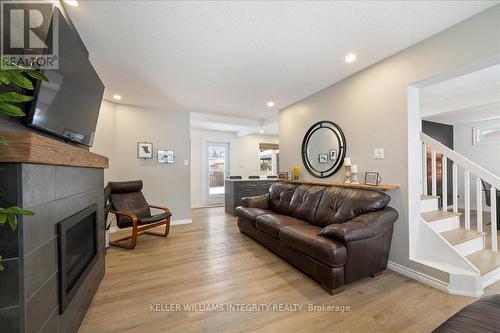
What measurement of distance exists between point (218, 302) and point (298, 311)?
2.25ft

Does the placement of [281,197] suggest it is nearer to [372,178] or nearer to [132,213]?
[372,178]

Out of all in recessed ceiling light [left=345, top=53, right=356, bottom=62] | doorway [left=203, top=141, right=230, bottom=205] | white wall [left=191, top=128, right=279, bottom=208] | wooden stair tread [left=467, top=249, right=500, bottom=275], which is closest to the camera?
wooden stair tread [left=467, top=249, right=500, bottom=275]

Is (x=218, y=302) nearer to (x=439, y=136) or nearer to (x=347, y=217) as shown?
(x=347, y=217)

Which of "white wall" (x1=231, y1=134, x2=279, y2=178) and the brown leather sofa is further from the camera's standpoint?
"white wall" (x1=231, y1=134, x2=279, y2=178)

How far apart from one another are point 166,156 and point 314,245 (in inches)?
139

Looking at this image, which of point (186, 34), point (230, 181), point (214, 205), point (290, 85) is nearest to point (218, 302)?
point (186, 34)

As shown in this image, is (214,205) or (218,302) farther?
(214,205)

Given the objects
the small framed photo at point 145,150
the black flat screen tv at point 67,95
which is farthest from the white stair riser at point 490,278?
the small framed photo at point 145,150

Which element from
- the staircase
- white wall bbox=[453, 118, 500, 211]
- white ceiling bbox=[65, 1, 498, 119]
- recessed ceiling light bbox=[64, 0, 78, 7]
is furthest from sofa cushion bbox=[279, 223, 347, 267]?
white wall bbox=[453, 118, 500, 211]

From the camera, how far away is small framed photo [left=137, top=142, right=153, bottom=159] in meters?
4.09

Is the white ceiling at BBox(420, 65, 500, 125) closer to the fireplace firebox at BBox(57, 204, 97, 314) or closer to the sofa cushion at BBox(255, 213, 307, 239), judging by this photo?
the sofa cushion at BBox(255, 213, 307, 239)

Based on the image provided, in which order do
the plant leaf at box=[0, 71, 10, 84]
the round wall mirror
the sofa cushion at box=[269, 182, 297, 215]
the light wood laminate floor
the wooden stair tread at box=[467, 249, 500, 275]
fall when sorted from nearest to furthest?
the plant leaf at box=[0, 71, 10, 84]
the light wood laminate floor
the wooden stair tread at box=[467, 249, 500, 275]
the round wall mirror
the sofa cushion at box=[269, 182, 297, 215]

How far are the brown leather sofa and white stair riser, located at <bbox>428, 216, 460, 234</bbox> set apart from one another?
614mm

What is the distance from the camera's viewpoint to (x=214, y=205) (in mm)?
6508
